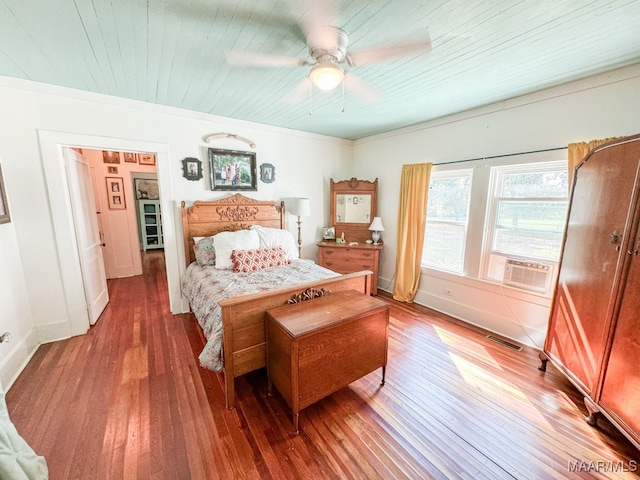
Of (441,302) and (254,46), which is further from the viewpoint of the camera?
(441,302)

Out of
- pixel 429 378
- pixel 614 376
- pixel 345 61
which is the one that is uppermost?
pixel 345 61

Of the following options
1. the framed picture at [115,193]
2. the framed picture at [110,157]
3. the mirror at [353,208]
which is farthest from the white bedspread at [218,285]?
the framed picture at [110,157]

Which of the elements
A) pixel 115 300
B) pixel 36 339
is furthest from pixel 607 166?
pixel 115 300

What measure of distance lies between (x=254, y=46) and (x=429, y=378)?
290cm

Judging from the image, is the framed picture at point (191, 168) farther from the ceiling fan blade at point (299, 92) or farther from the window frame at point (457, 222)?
the window frame at point (457, 222)

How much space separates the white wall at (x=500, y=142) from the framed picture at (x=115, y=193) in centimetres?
470

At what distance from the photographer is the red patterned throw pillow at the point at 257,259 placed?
2.78m

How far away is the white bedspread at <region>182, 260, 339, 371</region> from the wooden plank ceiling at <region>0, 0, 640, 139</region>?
182 centimetres

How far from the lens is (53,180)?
8.16 ft

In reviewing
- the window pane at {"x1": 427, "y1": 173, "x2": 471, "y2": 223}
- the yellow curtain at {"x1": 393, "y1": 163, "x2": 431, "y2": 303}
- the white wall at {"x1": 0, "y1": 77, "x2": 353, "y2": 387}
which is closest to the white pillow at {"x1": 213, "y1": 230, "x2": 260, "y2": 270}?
the white wall at {"x1": 0, "y1": 77, "x2": 353, "y2": 387}

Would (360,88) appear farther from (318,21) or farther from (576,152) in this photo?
(576,152)

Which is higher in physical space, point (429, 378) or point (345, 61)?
point (345, 61)

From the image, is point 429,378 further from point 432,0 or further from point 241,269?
point 432,0

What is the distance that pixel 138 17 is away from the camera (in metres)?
1.46
